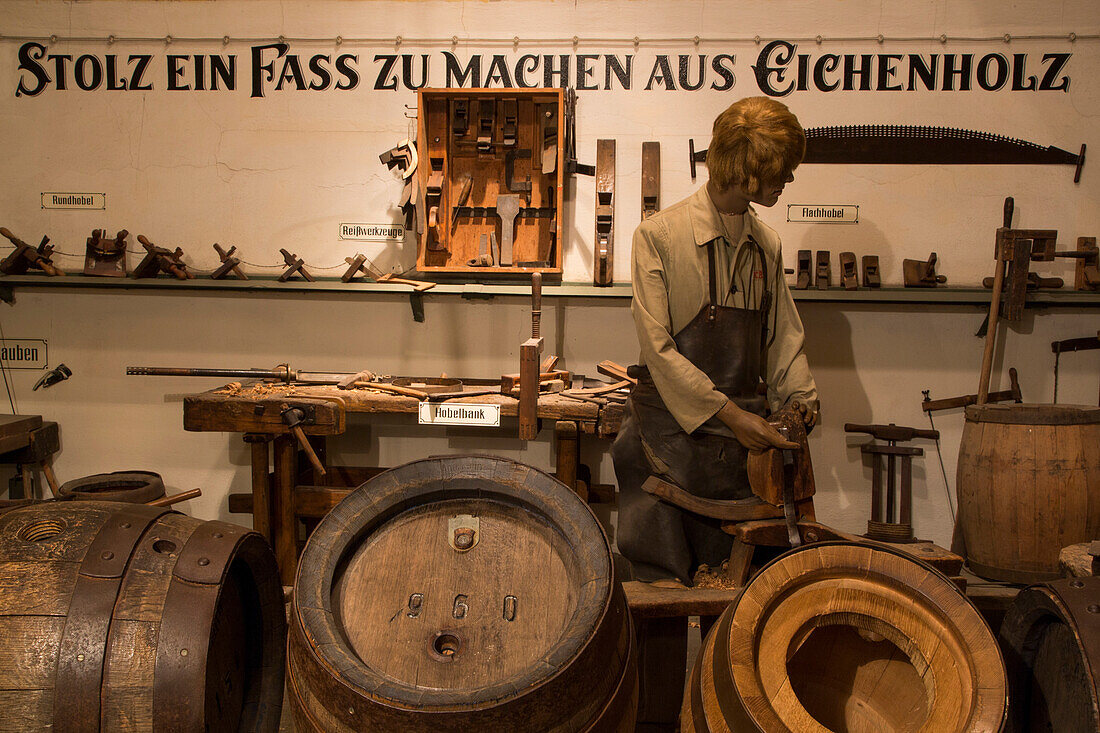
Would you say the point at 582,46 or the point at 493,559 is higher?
the point at 582,46

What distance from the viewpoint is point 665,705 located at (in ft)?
8.64

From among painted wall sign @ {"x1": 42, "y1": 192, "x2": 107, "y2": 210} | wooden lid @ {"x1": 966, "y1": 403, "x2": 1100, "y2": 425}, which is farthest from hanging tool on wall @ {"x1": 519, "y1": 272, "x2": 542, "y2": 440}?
painted wall sign @ {"x1": 42, "y1": 192, "x2": 107, "y2": 210}

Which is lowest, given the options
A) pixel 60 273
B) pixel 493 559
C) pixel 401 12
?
pixel 493 559

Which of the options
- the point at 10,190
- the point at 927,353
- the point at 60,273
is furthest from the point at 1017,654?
the point at 10,190

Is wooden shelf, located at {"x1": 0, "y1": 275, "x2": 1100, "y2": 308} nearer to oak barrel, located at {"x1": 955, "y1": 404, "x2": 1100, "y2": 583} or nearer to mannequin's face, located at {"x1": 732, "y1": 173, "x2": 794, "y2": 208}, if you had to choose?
oak barrel, located at {"x1": 955, "y1": 404, "x2": 1100, "y2": 583}

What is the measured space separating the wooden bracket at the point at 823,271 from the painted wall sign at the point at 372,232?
7.78ft

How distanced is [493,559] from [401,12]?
3.53 m

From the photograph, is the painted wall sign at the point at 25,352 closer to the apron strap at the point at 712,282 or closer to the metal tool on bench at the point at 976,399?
the apron strap at the point at 712,282

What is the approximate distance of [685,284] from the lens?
9.43 feet

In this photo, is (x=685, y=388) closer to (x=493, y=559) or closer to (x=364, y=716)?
(x=493, y=559)

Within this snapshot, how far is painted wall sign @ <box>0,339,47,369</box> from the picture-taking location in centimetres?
459

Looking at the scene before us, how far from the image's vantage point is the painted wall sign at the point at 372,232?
14.5 feet


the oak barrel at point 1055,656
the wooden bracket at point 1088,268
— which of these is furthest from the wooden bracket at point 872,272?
the oak barrel at point 1055,656

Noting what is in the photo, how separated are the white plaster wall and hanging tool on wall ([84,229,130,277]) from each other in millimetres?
193
